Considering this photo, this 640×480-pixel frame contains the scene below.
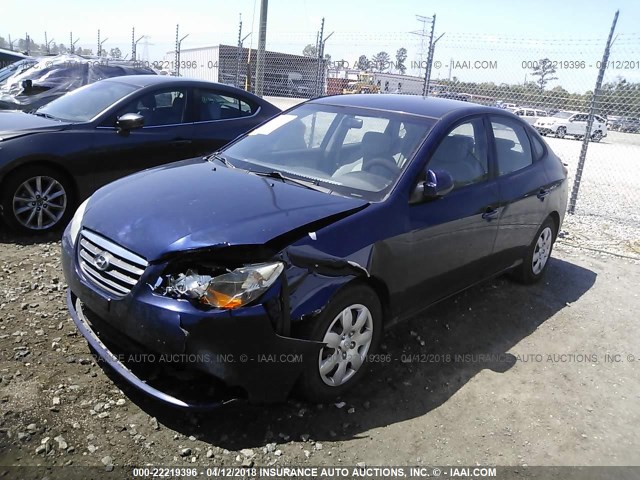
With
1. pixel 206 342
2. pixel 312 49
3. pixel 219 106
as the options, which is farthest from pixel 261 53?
pixel 206 342

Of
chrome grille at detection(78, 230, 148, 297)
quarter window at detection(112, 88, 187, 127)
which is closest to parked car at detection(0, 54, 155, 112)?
quarter window at detection(112, 88, 187, 127)

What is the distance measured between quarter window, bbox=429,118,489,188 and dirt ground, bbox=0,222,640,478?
1.20 m

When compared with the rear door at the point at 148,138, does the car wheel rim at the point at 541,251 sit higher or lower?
lower

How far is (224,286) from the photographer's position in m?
2.51

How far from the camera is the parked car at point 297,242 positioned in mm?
2537

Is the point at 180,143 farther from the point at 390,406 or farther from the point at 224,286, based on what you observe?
the point at 390,406

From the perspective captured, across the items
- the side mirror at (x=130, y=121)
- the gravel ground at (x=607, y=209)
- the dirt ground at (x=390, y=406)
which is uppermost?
the side mirror at (x=130, y=121)

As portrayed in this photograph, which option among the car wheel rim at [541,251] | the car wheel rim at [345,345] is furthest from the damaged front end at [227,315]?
the car wheel rim at [541,251]

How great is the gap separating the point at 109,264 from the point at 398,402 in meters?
1.83

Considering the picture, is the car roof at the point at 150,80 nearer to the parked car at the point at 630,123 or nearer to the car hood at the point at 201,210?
the car hood at the point at 201,210

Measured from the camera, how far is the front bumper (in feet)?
8.09

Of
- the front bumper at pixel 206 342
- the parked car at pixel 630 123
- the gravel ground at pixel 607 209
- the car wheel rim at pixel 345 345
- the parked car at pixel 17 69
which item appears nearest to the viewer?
the front bumper at pixel 206 342

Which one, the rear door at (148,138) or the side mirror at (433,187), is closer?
the side mirror at (433,187)

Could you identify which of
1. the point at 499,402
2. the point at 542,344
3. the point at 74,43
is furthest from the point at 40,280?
the point at 74,43
